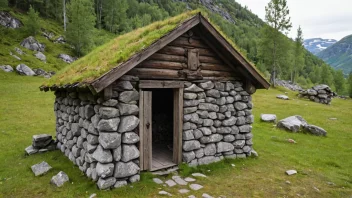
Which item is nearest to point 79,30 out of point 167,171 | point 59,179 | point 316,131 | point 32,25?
point 32,25

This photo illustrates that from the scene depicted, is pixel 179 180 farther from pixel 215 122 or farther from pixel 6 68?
pixel 6 68

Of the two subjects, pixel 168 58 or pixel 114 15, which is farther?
pixel 114 15

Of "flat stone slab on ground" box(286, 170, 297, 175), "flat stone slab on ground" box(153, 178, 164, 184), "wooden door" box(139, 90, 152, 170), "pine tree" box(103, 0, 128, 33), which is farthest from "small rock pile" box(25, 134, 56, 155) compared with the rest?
"pine tree" box(103, 0, 128, 33)

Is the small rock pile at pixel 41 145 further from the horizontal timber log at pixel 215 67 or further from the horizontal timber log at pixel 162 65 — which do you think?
the horizontal timber log at pixel 215 67

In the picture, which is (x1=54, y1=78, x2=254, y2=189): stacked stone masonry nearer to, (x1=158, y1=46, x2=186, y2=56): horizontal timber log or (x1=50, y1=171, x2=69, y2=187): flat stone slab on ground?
(x1=50, y1=171, x2=69, y2=187): flat stone slab on ground

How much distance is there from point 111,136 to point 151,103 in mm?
1745

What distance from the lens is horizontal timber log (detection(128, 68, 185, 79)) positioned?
7.23 m

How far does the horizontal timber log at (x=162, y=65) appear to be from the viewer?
24.3 feet

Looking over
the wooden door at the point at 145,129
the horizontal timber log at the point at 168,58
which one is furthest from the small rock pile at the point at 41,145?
the horizontal timber log at the point at 168,58

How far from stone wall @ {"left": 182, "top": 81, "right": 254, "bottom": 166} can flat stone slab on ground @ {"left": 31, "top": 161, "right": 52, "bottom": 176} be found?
4.70 meters

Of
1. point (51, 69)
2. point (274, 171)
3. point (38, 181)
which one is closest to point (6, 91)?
point (51, 69)

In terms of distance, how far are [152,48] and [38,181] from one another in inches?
214

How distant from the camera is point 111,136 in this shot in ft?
21.5

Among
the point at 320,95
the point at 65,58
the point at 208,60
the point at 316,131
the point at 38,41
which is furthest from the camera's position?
the point at 38,41
